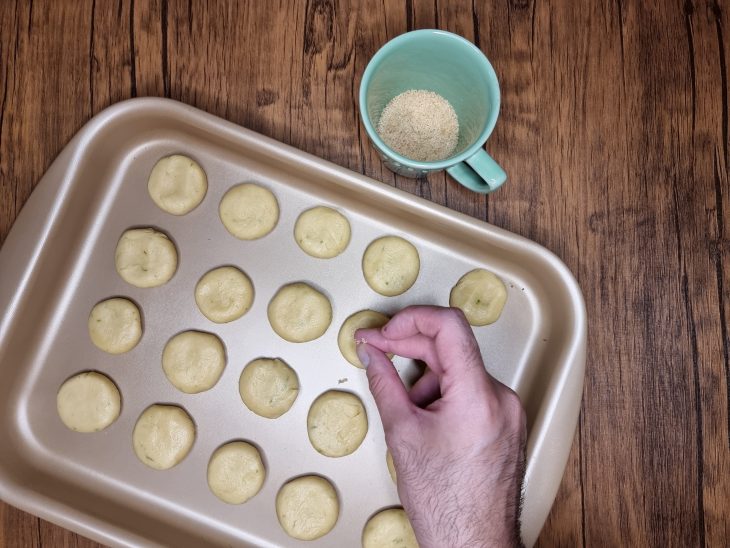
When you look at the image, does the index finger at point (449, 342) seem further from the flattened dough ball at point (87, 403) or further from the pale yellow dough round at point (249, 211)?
the flattened dough ball at point (87, 403)

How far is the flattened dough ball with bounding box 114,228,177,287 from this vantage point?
2.91 feet

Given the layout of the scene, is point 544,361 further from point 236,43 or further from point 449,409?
point 236,43

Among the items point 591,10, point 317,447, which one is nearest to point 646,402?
point 317,447

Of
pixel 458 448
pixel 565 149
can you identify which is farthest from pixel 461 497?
pixel 565 149

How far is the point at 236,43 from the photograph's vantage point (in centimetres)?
90

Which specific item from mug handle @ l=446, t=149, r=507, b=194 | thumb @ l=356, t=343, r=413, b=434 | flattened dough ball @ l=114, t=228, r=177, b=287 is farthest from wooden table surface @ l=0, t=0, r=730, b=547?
thumb @ l=356, t=343, r=413, b=434

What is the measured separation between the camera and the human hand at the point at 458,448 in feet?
2.34

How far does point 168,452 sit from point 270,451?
15 cm

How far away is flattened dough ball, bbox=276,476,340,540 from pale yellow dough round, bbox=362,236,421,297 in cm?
31

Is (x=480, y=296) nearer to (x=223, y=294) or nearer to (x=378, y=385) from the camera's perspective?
(x=378, y=385)

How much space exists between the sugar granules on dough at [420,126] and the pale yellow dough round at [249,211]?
21 cm

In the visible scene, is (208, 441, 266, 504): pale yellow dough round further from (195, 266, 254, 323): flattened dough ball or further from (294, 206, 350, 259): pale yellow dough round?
(294, 206, 350, 259): pale yellow dough round

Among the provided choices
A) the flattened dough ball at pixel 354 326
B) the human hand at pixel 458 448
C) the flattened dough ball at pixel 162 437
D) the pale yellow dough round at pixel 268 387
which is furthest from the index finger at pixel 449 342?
the flattened dough ball at pixel 162 437

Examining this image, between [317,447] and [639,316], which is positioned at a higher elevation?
[639,316]
